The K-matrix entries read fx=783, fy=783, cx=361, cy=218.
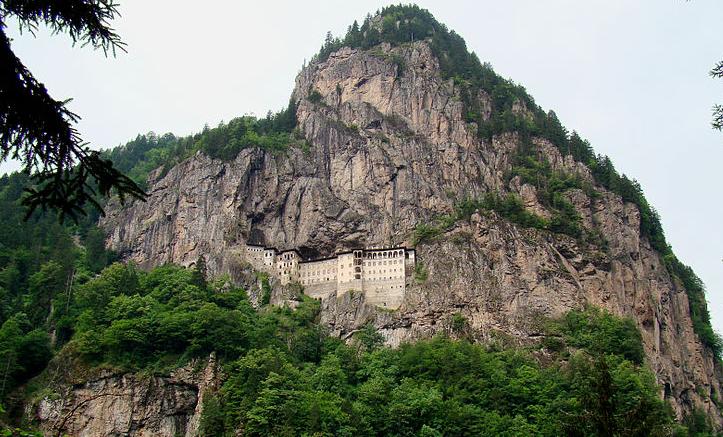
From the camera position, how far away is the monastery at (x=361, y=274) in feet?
320

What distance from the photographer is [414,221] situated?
11031cm

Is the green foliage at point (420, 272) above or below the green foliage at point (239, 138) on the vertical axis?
below

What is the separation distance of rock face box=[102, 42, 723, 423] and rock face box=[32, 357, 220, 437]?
2294 cm

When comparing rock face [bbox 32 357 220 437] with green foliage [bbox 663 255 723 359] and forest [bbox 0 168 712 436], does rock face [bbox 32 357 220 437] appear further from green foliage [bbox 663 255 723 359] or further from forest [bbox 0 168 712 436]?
green foliage [bbox 663 255 723 359]

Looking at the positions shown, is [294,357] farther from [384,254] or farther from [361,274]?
[384,254]

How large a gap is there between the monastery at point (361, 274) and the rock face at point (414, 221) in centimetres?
176

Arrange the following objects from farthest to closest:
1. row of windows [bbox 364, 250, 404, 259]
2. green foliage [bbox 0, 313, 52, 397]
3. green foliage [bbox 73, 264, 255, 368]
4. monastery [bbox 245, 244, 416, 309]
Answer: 1. row of windows [bbox 364, 250, 404, 259]
2. monastery [bbox 245, 244, 416, 309]
3. green foliage [bbox 73, 264, 255, 368]
4. green foliage [bbox 0, 313, 52, 397]

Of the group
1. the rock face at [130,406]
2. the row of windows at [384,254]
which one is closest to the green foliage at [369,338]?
the row of windows at [384,254]

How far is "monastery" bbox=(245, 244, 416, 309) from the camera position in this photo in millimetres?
97625

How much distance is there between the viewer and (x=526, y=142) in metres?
129

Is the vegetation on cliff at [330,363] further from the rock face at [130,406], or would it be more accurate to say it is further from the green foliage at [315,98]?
the green foliage at [315,98]

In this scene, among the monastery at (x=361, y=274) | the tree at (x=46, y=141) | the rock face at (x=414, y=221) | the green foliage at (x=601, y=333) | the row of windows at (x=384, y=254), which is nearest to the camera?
the tree at (x=46, y=141)

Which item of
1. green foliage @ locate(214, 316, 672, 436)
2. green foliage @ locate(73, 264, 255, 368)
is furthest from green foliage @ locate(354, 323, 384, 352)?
green foliage @ locate(73, 264, 255, 368)

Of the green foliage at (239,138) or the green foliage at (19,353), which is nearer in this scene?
the green foliage at (19,353)
